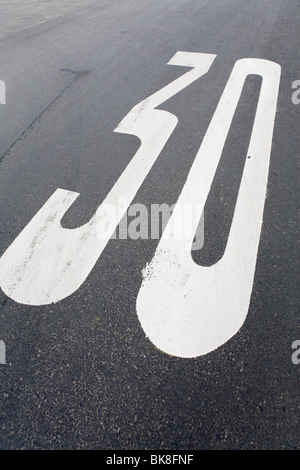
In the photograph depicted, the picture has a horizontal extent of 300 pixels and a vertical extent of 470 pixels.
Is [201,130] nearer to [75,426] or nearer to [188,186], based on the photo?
[188,186]

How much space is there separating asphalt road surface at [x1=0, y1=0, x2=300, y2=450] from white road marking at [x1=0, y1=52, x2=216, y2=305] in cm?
A: 2

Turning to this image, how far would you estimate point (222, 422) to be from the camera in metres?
1.87

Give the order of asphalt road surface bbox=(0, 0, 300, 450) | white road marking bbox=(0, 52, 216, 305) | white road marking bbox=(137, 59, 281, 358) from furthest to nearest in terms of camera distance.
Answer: white road marking bbox=(0, 52, 216, 305) → white road marking bbox=(137, 59, 281, 358) → asphalt road surface bbox=(0, 0, 300, 450)

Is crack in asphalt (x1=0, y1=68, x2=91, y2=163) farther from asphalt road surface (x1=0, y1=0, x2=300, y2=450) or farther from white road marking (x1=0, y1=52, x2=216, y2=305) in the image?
white road marking (x1=0, y1=52, x2=216, y2=305)

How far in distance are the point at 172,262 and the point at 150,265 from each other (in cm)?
20

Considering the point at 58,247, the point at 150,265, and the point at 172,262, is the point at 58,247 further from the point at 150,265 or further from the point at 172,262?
the point at 172,262

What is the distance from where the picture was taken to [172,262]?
107 inches

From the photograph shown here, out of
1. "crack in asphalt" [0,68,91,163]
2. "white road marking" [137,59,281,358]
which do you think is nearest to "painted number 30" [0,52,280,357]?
"white road marking" [137,59,281,358]

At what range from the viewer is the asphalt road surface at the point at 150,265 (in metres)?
1.93

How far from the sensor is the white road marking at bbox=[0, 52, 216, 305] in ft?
8.43

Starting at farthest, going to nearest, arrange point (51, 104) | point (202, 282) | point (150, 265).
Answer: point (51, 104), point (150, 265), point (202, 282)

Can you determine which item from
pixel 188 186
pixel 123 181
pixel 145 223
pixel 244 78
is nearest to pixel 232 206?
pixel 188 186

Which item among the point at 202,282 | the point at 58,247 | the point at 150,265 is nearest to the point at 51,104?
the point at 58,247

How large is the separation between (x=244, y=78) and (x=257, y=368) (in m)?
4.98
